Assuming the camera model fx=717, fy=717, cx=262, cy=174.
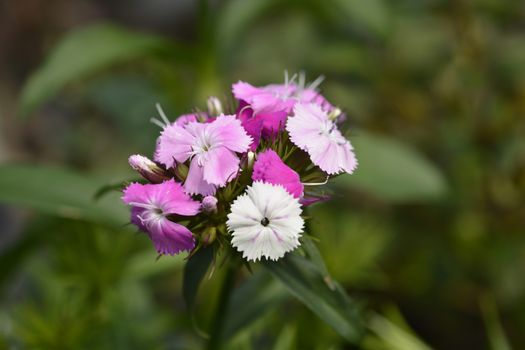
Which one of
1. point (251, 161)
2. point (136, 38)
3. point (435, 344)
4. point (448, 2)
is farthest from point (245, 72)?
point (251, 161)

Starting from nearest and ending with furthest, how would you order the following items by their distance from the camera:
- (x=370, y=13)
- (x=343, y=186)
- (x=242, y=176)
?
(x=242, y=176), (x=370, y=13), (x=343, y=186)

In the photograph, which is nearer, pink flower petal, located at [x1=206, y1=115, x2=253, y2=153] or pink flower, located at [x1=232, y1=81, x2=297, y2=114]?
pink flower petal, located at [x1=206, y1=115, x2=253, y2=153]

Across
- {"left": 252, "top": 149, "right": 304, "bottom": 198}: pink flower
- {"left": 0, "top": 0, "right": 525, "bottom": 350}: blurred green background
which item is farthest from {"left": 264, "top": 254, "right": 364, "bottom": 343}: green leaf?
{"left": 0, "top": 0, "right": 525, "bottom": 350}: blurred green background

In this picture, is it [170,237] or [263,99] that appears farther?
[263,99]

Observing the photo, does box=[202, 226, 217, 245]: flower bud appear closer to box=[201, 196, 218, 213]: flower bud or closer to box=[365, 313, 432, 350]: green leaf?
box=[201, 196, 218, 213]: flower bud

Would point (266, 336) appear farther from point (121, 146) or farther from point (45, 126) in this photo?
point (45, 126)

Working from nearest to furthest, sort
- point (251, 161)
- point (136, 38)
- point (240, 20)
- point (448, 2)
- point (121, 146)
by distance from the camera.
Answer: point (251, 161), point (136, 38), point (240, 20), point (448, 2), point (121, 146)

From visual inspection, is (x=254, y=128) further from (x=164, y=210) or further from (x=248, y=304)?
(x=248, y=304)

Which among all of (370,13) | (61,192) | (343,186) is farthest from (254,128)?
(343,186)
